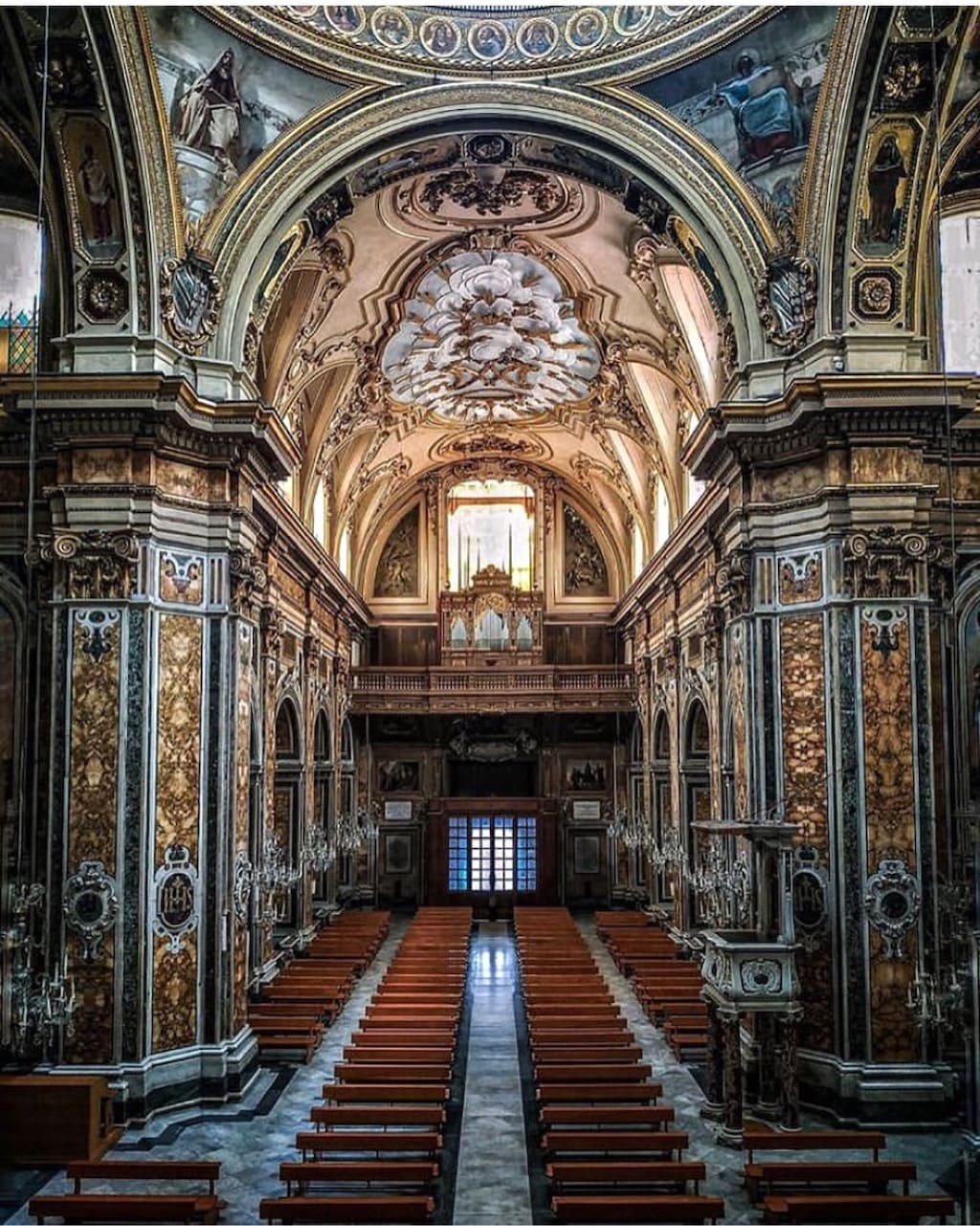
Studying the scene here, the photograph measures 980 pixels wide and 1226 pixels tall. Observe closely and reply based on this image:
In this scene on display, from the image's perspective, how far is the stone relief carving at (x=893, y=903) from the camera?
12953 millimetres

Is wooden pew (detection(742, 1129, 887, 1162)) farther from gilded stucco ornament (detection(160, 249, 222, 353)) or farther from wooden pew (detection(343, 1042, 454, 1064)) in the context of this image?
gilded stucco ornament (detection(160, 249, 222, 353))

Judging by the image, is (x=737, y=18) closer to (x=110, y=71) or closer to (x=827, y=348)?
(x=827, y=348)

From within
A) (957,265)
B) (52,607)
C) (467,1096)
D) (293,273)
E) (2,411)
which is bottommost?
(467,1096)

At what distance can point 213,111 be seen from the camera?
1420 cm

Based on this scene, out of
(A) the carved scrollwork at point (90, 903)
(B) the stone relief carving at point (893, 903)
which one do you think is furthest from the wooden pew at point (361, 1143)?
(B) the stone relief carving at point (893, 903)

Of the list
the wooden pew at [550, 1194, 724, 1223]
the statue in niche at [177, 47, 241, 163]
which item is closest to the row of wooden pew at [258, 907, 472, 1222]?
the wooden pew at [550, 1194, 724, 1223]

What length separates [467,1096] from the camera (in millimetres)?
13875

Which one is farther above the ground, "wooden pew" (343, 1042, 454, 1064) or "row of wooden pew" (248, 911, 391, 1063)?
"wooden pew" (343, 1042, 454, 1064)

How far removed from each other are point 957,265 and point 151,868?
12.2 m

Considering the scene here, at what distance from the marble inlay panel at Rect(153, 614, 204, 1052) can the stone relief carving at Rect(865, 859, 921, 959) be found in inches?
301

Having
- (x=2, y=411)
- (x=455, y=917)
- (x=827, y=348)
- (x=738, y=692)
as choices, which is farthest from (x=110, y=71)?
(x=455, y=917)

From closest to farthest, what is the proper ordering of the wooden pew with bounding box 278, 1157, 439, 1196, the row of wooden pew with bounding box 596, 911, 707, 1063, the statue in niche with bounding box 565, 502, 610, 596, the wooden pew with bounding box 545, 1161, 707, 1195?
the wooden pew with bounding box 545, 1161, 707, 1195
the wooden pew with bounding box 278, 1157, 439, 1196
the row of wooden pew with bounding box 596, 911, 707, 1063
the statue in niche with bounding box 565, 502, 610, 596

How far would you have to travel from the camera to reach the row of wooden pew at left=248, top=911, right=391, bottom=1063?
1557 cm

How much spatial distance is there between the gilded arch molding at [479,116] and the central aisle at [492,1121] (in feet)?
30.9
